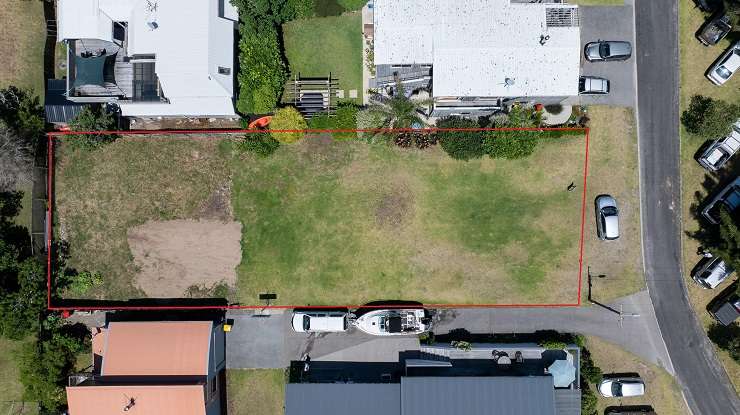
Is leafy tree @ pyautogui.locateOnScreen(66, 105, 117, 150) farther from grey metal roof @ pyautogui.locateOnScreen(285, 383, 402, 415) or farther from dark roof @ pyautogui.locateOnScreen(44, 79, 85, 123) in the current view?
grey metal roof @ pyautogui.locateOnScreen(285, 383, 402, 415)

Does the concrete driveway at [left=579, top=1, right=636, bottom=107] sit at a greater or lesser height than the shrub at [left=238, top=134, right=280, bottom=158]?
greater

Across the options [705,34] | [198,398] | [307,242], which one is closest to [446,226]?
[307,242]

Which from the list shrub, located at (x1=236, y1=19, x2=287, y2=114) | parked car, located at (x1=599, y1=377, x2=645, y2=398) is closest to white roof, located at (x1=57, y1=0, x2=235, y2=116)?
shrub, located at (x1=236, y1=19, x2=287, y2=114)

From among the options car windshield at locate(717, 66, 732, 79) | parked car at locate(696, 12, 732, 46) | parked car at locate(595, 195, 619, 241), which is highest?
parked car at locate(696, 12, 732, 46)

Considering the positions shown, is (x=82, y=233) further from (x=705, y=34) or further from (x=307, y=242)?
(x=705, y=34)

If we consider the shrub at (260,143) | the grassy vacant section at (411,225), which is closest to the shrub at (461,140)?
the grassy vacant section at (411,225)
